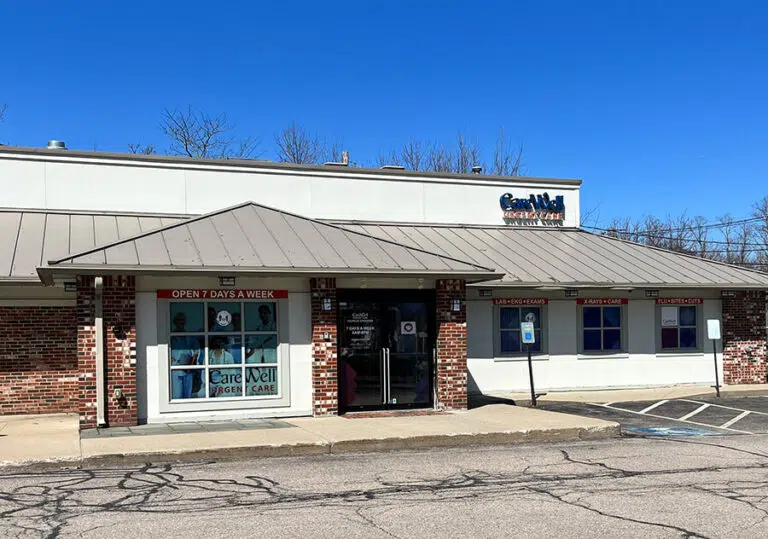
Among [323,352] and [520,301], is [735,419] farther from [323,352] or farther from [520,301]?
[323,352]

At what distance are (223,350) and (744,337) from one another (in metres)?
14.4

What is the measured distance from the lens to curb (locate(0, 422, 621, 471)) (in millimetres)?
11008

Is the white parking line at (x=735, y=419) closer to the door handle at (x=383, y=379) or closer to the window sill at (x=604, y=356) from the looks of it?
the window sill at (x=604, y=356)

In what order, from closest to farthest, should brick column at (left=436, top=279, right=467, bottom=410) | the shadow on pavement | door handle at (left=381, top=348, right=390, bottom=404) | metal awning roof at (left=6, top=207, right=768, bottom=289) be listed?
metal awning roof at (left=6, top=207, right=768, bottom=289)
door handle at (left=381, top=348, right=390, bottom=404)
brick column at (left=436, top=279, right=467, bottom=410)
the shadow on pavement

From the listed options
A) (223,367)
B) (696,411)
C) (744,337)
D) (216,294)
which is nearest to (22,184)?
(216,294)

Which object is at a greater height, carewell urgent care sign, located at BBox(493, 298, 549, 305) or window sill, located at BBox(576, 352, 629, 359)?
carewell urgent care sign, located at BBox(493, 298, 549, 305)

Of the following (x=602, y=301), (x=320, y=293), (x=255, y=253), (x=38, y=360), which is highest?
(x=255, y=253)

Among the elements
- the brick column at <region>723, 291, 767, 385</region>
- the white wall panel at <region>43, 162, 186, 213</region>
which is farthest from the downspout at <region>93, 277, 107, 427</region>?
the brick column at <region>723, 291, 767, 385</region>

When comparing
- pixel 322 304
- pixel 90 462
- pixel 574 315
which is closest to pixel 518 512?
pixel 90 462

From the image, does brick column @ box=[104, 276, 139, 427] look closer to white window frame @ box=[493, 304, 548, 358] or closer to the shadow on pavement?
the shadow on pavement

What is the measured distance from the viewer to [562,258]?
70.3ft

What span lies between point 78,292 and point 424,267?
19.5 feet

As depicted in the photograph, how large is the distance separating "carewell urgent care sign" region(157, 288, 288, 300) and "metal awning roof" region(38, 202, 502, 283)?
2.24 ft

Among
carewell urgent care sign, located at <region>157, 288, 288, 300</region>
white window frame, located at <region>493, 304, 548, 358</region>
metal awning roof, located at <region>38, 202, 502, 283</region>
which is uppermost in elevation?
metal awning roof, located at <region>38, 202, 502, 283</region>
